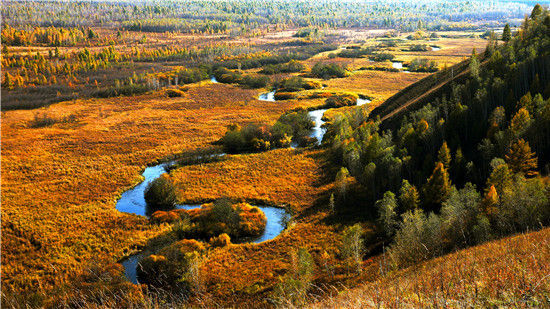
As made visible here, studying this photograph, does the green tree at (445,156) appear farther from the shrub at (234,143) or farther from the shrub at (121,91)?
the shrub at (121,91)

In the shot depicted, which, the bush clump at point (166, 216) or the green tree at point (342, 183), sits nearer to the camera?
the bush clump at point (166, 216)


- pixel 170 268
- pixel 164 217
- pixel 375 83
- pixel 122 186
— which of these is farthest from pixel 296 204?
pixel 375 83

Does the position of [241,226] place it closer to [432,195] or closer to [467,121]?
[432,195]

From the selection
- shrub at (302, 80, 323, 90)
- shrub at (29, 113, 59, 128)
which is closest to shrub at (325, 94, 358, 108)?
shrub at (302, 80, 323, 90)

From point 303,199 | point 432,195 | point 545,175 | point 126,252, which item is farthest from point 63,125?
point 545,175

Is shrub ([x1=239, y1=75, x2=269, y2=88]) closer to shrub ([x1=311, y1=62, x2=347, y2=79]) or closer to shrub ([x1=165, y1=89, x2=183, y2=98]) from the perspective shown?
shrub ([x1=311, y1=62, x2=347, y2=79])

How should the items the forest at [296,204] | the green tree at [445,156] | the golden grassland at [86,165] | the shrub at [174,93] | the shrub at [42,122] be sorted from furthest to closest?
the shrub at [174,93], the shrub at [42,122], the green tree at [445,156], the golden grassland at [86,165], the forest at [296,204]

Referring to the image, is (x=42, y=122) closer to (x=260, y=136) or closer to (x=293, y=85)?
(x=260, y=136)

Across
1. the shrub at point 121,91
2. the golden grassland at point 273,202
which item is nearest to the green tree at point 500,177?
the golden grassland at point 273,202
